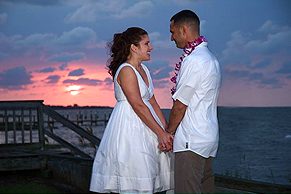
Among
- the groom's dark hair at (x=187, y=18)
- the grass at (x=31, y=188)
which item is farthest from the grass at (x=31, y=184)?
the groom's dark hair at (x=187, y=18)

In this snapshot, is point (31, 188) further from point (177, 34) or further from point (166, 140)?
point (177, 34)

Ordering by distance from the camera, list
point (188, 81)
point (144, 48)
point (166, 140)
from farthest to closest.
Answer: point (144, 48)
point (166, 140)
point (188, 81)

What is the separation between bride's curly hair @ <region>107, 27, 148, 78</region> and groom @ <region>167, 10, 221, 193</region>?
36cm

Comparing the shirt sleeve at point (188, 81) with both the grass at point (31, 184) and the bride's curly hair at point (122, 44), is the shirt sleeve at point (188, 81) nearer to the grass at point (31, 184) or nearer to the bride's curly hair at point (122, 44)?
the bride's curly hair at point (122, 44)

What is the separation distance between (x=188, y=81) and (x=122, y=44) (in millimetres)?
687

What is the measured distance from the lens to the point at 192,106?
3422 millimetres

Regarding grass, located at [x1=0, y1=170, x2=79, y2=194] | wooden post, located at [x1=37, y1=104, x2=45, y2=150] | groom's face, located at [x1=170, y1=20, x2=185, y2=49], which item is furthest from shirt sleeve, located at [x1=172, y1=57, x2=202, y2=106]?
wooden post, located at [x1=37, y1=104, x2=45, y2=150]

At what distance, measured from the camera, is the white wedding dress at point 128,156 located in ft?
12.0

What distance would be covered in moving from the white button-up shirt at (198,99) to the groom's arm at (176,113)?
0.02 meters

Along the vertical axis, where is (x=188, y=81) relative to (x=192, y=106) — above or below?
above

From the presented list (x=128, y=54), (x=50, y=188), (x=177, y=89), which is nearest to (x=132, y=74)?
(x=128, y=54)

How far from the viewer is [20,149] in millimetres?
9133

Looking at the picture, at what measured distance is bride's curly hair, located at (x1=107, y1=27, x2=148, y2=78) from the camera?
376cm

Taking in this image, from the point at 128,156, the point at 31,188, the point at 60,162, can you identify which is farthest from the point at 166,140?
the point at 60,162
